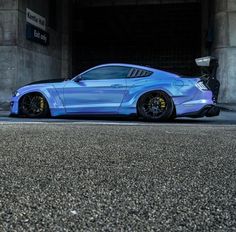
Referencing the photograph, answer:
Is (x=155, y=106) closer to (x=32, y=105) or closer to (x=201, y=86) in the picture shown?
(x=201, y=86)

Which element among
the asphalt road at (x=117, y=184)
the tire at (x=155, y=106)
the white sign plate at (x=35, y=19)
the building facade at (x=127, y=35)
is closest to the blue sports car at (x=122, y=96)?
the tire at (x=155, y=106)

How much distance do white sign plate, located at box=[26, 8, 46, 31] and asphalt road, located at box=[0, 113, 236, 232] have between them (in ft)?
41.4

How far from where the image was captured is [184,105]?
10508 mm

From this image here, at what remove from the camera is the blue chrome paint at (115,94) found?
1051cm

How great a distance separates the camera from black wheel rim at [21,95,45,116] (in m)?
11.4

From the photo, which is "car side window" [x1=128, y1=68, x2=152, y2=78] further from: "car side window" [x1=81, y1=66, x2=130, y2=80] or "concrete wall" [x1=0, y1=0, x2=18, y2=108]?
"concrete wall" [x1=0, y1=0, x2=18, y2=108]

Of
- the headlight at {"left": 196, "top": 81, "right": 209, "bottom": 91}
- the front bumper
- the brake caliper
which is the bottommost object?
the front bumper

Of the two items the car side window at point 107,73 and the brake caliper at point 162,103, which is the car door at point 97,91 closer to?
the car side window at point 107,73

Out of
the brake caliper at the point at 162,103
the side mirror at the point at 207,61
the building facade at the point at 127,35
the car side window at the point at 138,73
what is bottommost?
the brake caliper at the point at 162,103

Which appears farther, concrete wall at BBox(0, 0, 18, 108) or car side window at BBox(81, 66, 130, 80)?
concrete wall at BBox(0, 0, 18, 108)

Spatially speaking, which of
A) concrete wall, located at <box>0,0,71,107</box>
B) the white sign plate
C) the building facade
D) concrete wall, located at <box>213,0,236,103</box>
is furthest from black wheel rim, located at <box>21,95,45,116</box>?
concrete wall, located at <box>213,0,236,103</box>

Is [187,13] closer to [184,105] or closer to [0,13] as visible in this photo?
[0,13]

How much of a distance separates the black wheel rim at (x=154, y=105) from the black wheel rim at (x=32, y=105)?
2.32m

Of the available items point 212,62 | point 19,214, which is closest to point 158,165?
point 19,214
